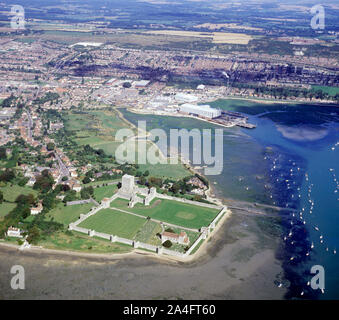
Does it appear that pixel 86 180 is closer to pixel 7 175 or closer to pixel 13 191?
pixel 13 191

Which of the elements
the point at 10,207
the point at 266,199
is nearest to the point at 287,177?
the point at 266,199

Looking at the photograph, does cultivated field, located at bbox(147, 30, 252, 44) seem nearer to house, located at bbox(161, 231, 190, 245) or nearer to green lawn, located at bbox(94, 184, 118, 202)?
green lawn, located at bbox(94, 184, 118, 202)

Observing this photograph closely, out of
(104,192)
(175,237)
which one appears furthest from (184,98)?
(175,237)

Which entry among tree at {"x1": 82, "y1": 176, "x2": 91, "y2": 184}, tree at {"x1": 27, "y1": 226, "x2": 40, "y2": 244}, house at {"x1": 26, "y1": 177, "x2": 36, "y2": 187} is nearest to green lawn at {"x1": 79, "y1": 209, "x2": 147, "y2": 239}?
tree at {"x1": 27, "y1": 226, "x2": 40, "y2": 244}

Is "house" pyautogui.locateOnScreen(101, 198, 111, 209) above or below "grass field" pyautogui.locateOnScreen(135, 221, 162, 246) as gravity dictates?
above

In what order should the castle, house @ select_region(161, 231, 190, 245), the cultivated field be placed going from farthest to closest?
the cultivated field < the castle < house @ select_region(161, 231, 190, 245)

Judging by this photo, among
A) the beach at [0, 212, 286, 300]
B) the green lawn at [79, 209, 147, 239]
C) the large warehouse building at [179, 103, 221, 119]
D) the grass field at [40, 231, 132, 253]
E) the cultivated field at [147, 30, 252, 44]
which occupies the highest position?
the cultivated field at [147, 30, 252, 44]

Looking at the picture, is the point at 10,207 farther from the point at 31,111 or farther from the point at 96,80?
the point at 96,80

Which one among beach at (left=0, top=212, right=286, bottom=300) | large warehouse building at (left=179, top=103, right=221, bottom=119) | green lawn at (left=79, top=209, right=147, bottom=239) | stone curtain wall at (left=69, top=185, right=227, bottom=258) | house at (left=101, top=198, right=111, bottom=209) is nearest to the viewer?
beach at (left=0, top=212, right=286, bottom=300)
